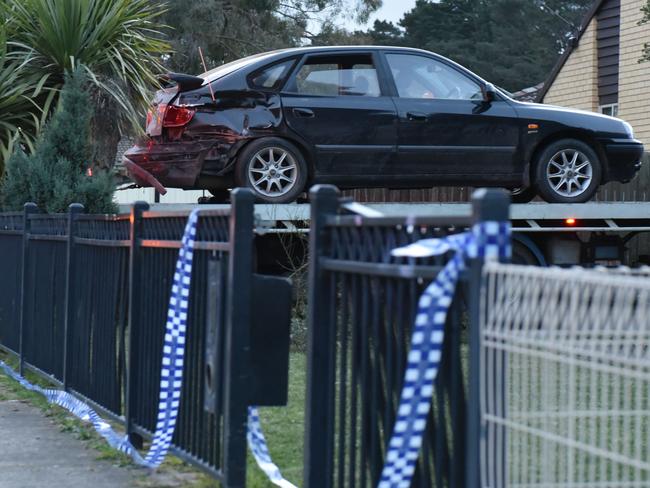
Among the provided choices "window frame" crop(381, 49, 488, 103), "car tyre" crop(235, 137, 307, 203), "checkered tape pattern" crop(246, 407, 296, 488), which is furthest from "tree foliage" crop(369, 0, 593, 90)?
"checkered tape pattern" crop(246, 407, 296, 488)

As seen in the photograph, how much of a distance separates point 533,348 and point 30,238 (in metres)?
6.89

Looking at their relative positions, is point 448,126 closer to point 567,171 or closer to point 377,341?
point 567,171

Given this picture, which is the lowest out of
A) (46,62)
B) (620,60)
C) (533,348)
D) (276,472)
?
(276,472)

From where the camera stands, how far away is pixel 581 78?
A: 89.9ft

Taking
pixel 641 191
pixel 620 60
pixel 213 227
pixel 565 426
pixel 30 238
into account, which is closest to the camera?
pixel 565 426

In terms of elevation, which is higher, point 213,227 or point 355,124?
point 355,124

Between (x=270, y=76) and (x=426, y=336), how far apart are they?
25.4 feet

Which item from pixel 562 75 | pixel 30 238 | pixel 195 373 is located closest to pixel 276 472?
pixel 195 373

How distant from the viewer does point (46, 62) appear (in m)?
13.2

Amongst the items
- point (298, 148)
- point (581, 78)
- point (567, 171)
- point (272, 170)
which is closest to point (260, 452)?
point (272, 170)

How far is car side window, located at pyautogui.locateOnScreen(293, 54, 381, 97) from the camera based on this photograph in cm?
1112

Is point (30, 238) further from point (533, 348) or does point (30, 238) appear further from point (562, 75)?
point (562, 75)

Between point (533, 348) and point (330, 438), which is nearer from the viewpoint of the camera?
point (533, 348)

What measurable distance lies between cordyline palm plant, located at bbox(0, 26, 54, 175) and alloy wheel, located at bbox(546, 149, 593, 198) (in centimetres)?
512
